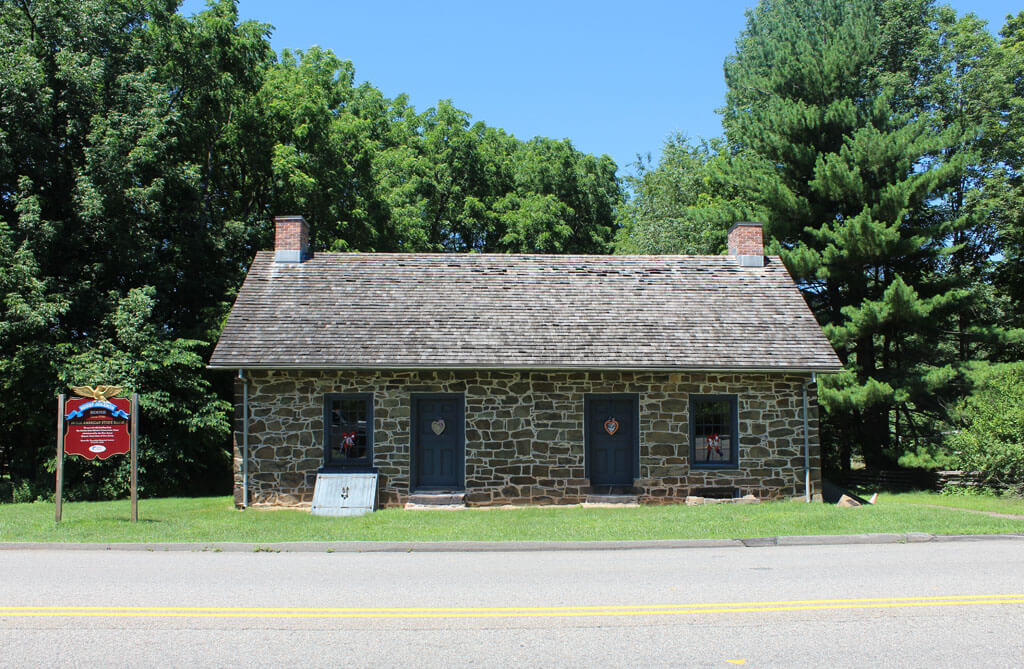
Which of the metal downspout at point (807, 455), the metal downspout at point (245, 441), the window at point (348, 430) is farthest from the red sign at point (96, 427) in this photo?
the metal downspout at point (807, 455)

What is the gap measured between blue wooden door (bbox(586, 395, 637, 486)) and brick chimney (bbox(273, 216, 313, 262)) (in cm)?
801

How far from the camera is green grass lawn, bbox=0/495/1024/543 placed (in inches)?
471

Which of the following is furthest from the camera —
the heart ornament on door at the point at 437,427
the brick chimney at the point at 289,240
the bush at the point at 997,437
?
the brick chimney at the point at 289,240

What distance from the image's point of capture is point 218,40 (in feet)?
82.3

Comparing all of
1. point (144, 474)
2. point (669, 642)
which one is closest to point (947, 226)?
point (669, 642)

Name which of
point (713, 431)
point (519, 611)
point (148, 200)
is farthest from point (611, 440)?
point (148, 200)

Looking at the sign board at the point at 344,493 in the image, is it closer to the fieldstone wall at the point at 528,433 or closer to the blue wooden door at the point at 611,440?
the fieldstone wall at the point at 528,433

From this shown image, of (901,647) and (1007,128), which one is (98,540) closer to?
(901,647)

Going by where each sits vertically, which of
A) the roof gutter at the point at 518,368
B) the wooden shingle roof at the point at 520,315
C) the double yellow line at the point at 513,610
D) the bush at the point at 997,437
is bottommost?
the double yellow line at the point at 513,610

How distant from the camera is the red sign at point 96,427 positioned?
1325cm

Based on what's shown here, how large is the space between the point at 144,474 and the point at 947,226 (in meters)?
21.7

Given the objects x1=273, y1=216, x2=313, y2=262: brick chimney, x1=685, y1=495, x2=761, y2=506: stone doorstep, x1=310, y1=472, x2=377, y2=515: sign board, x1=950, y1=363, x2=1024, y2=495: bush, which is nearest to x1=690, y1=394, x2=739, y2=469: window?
x1=685, y1=495, x2=761, y2=506: stone doorstep

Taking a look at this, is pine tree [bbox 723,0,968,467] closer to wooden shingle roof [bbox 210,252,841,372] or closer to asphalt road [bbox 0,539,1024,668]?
wooden shingle roof [bbox 210,252,841,372]

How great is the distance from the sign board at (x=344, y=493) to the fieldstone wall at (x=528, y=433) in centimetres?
43
